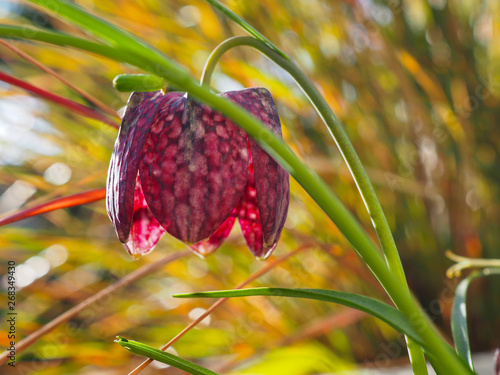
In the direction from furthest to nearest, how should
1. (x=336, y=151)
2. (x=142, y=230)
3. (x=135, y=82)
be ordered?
1. (x=336, y=151)
2. (x=142, y=230)
3. (x=135, y=82)

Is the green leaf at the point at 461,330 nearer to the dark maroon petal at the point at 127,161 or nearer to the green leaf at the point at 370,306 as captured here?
the green leaf at the point at 370,306

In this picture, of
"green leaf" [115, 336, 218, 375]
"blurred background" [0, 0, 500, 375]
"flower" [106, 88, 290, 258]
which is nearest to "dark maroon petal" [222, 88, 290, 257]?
"flower" [106, 88, 290, 258]

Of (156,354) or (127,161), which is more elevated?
(127,161)

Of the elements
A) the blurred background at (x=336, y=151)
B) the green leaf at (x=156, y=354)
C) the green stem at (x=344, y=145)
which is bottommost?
the green leaf at (x=156, y=354)

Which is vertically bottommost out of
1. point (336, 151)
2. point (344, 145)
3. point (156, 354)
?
point (156, 354)

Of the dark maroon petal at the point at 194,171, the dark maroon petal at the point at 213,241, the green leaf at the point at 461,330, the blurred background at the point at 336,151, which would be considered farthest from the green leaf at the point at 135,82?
the blurred background at the point at 336,151

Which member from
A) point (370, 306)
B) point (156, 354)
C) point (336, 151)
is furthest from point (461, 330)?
point (336, 151)

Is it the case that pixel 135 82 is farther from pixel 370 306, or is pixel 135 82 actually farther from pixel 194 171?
pixel 370 306

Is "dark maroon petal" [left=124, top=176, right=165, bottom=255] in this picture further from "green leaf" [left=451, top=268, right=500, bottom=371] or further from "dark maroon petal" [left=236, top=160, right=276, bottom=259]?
"green leaf" [left=451, top=268, right=500, bottom=371]
